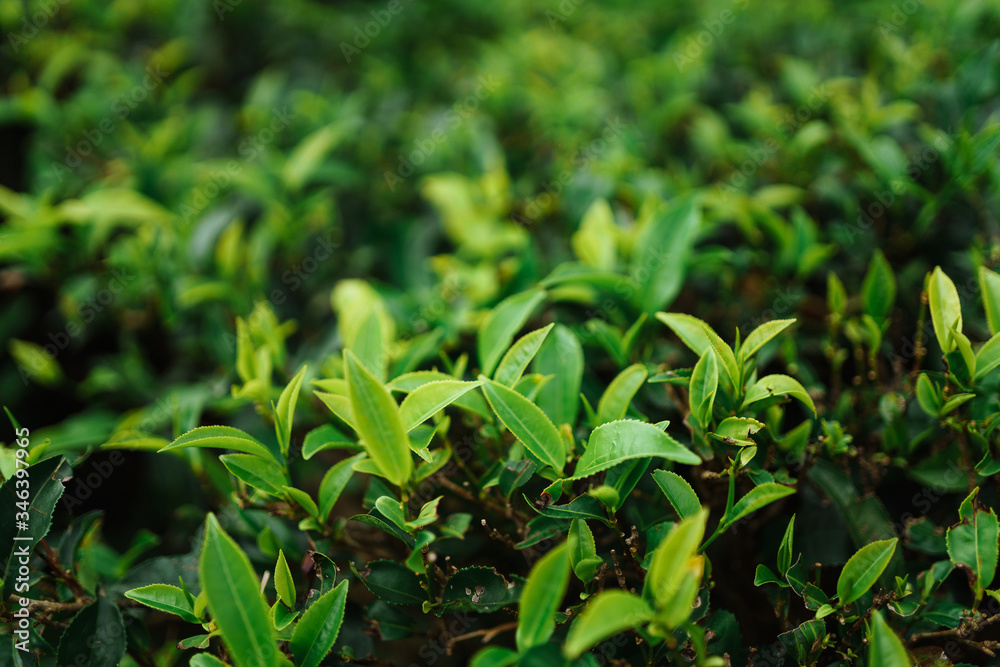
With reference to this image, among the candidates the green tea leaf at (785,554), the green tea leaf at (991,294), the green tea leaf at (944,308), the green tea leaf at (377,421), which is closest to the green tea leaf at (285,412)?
the green tea leaf at (377,421)

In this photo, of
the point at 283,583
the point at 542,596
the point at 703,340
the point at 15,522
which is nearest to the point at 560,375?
the point at 703,340

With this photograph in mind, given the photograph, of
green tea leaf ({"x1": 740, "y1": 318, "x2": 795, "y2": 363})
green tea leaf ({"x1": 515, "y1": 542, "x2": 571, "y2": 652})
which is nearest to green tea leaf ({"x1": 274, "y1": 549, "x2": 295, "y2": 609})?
green tea leaf ({"x1": 515, "y1": 542, "x2": 571, "y2": 652})

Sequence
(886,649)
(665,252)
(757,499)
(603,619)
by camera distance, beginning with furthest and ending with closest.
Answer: (665,252)
(757,499)
(886,649)
(603,619)

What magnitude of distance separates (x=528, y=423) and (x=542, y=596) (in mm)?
289

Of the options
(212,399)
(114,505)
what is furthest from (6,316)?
(212,399)

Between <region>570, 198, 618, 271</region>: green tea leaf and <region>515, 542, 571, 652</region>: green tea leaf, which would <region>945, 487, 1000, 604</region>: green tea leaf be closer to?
<region>515, 542, 571, 652</region>: green tea leaf

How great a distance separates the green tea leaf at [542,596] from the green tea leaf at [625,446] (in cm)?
18

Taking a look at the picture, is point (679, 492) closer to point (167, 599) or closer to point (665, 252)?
point (665, 252)

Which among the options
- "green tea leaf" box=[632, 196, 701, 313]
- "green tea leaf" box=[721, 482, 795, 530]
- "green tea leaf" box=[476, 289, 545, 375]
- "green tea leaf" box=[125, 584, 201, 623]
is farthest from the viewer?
"green tea leaf" box=[632, 196, 701, 313]

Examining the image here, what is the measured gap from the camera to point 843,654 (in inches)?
39.8

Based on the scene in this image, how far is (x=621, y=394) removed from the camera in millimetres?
1120

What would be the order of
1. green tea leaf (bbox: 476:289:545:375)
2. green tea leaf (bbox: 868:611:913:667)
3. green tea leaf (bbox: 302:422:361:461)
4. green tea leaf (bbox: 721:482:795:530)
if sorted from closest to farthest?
green tea leaf (bbox: 868:611:913:667) → green tea leaf (bbox: 721:482:795:530) → green tea leaf (bbox: 302:422:361:461) → green tea leaf (bbox: 476:289:545:375)

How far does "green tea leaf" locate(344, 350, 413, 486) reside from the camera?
951mm

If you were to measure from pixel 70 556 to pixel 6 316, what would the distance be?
1.07 m
